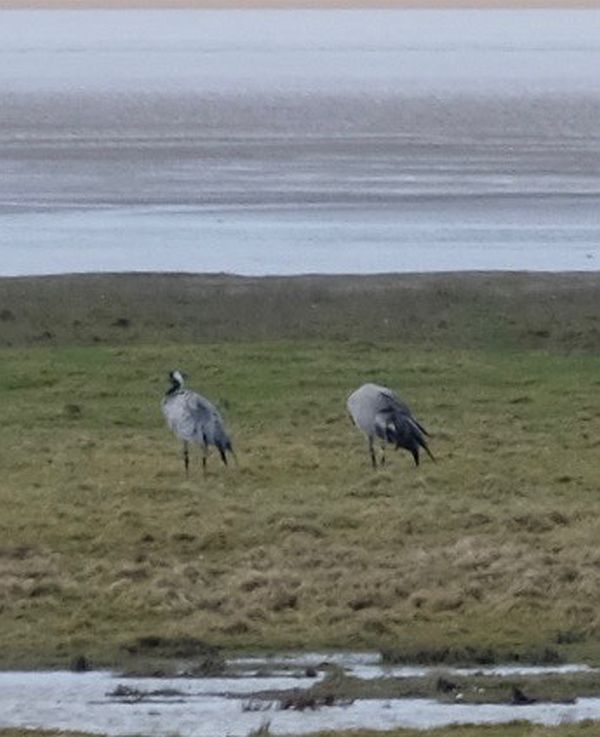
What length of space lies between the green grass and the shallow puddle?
0.52 meters

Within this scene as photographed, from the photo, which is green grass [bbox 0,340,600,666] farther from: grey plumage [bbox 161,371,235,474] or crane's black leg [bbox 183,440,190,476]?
grey plumage [bbox 161,371,235,474]

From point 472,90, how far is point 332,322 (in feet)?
250

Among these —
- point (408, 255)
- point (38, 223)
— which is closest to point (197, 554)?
point (408, 255)

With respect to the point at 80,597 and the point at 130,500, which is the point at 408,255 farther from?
the point at 80,597

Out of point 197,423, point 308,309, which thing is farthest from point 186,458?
point 308,309

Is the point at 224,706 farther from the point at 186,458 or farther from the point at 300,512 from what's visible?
the point at 186,458

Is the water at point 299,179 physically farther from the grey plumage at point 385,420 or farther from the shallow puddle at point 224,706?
the shallow puddle at point 224,706

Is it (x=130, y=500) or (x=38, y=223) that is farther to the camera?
(x=38, y=223)

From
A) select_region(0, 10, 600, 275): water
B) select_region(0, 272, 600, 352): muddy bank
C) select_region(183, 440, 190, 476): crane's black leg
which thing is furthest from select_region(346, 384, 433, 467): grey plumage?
select_region(0, 10, 600, 275): water

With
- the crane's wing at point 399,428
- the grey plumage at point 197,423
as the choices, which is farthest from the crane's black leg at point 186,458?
the crane's wing at point 399,428

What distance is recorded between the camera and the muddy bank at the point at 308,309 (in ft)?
84.5

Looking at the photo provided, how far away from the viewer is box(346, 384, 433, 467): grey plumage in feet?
59.5

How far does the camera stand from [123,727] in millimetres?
11258

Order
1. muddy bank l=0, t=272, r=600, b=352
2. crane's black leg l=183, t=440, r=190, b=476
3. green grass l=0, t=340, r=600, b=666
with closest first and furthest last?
green grass l=0, t=340, r=600, b=666 < crane's black leg l=183, t=440, r=190, b=476 < muddy bank l=0, t=272, r=600, b=352
